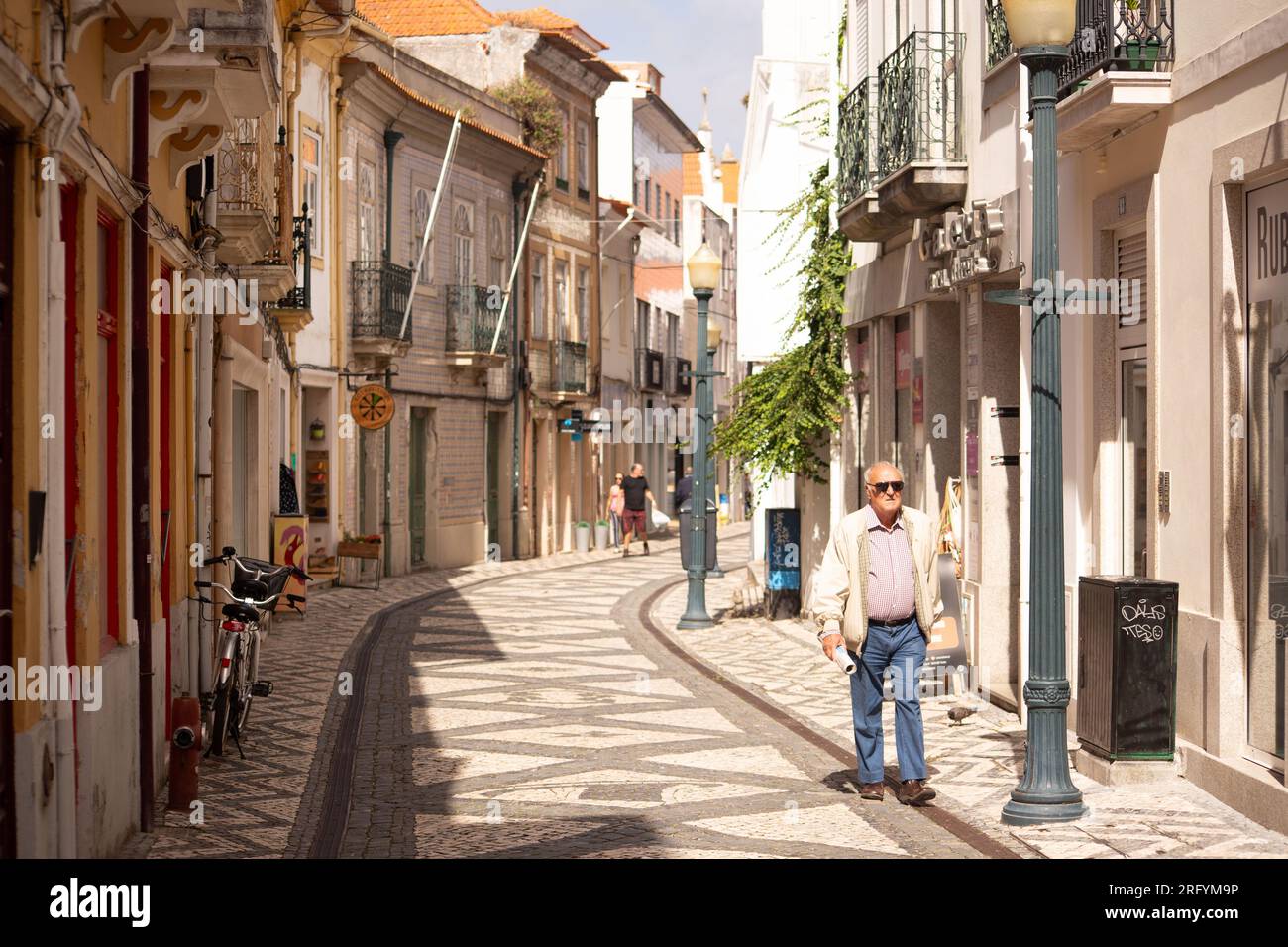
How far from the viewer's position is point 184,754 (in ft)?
29.9

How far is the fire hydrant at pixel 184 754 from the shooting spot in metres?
9.07

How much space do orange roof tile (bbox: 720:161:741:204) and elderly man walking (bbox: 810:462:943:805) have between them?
6242cm

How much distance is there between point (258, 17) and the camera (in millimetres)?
10234

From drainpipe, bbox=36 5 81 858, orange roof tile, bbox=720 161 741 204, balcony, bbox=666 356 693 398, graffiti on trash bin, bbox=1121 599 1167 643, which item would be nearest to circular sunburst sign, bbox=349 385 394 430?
graffiti on trash bin, bbox=1121 599 1167 643

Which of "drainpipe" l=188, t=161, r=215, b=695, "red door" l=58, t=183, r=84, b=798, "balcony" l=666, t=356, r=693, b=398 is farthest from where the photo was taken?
"balcony" l=666, t=356, r=693, b=398

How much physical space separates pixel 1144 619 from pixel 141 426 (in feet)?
16.6

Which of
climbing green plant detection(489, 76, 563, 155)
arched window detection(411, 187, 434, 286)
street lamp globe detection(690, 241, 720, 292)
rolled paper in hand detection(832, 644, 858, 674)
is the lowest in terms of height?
rolled paper in hand detection(832, 644, 858, 674)

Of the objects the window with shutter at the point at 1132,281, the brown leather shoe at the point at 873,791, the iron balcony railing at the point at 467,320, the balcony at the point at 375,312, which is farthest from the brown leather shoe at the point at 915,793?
the iron balcony railing at the point at 467,320

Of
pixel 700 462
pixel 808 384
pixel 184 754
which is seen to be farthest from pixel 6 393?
pixel 700 462

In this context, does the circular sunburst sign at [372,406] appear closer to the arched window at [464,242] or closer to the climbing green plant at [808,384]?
the climbing green plant at [808,384]

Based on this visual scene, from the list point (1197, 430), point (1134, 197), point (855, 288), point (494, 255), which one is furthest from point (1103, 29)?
point (494, 255)

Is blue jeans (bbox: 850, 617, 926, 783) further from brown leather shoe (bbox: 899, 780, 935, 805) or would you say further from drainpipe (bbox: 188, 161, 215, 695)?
drainpipe (bbox: 188, 161, 215, 695)

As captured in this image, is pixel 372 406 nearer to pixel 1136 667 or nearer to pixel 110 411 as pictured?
pixel 110 411

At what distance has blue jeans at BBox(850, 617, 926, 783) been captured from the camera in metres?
9.38
